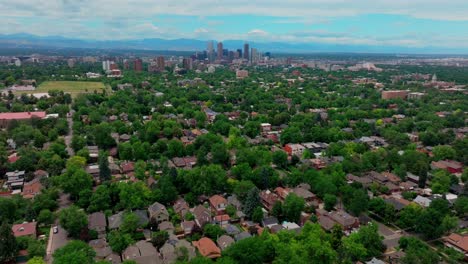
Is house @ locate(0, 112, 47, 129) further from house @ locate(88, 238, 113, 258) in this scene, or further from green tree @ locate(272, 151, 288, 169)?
green tree @ locate(272, 151, 288, 169)

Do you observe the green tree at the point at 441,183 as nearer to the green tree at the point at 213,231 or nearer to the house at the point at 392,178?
the house at the point at 392,178

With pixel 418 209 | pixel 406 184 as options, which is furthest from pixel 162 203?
pixel 406 184

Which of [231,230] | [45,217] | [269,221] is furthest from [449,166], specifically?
[45,217]

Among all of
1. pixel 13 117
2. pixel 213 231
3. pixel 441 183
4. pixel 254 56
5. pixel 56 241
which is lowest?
pixel 56 241

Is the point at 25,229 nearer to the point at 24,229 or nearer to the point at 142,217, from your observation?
the point at 24,229

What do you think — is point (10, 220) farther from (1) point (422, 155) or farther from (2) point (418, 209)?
(1) point (422, 155)

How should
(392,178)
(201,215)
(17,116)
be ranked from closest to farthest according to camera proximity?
(201,215), (392,178), (17,116)
